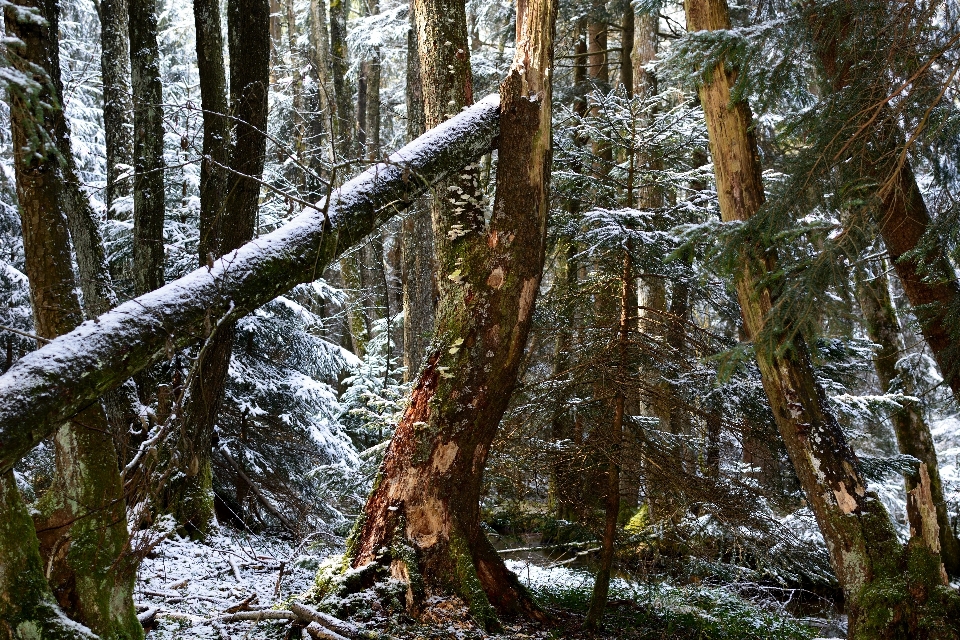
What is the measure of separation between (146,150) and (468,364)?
4.16 metres

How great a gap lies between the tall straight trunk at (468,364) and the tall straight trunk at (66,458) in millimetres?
1644

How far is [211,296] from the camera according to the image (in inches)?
149

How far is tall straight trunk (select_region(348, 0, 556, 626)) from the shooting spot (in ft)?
15.8

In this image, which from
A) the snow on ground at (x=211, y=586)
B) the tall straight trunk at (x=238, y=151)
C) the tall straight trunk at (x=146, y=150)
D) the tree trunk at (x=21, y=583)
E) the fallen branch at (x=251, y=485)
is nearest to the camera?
the tree trunk at (x=21, y=583)

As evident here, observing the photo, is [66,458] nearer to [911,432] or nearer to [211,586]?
[211,586]

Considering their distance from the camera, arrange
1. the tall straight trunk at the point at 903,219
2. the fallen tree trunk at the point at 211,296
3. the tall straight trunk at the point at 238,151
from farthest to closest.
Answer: the tall straight trunk at the point at 238,151 → the tall straight trunk at the point at 903,219 → the fallen tree trunk at the point at 211,296

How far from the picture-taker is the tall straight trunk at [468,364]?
4812 millimetres

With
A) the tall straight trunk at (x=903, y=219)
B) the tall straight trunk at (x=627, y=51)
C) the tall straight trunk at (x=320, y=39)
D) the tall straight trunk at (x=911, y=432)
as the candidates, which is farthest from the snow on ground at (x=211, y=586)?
the tall straight trunk at (x=320, y=39)

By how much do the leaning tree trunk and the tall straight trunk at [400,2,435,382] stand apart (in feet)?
15.2

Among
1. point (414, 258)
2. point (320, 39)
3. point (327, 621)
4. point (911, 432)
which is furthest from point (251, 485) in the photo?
point (320, 39)

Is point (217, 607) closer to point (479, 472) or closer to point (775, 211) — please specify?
point (479, 472)

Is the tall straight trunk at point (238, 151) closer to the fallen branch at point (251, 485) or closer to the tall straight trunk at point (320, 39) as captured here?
the fallen branch at point (251, 485)

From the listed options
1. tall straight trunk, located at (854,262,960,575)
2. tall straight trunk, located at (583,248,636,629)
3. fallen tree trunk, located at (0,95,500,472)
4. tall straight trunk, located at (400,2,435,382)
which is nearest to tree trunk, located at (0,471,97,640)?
fallen tree trunk, located at (0,95,500,472)

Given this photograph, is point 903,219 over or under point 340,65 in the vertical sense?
under
